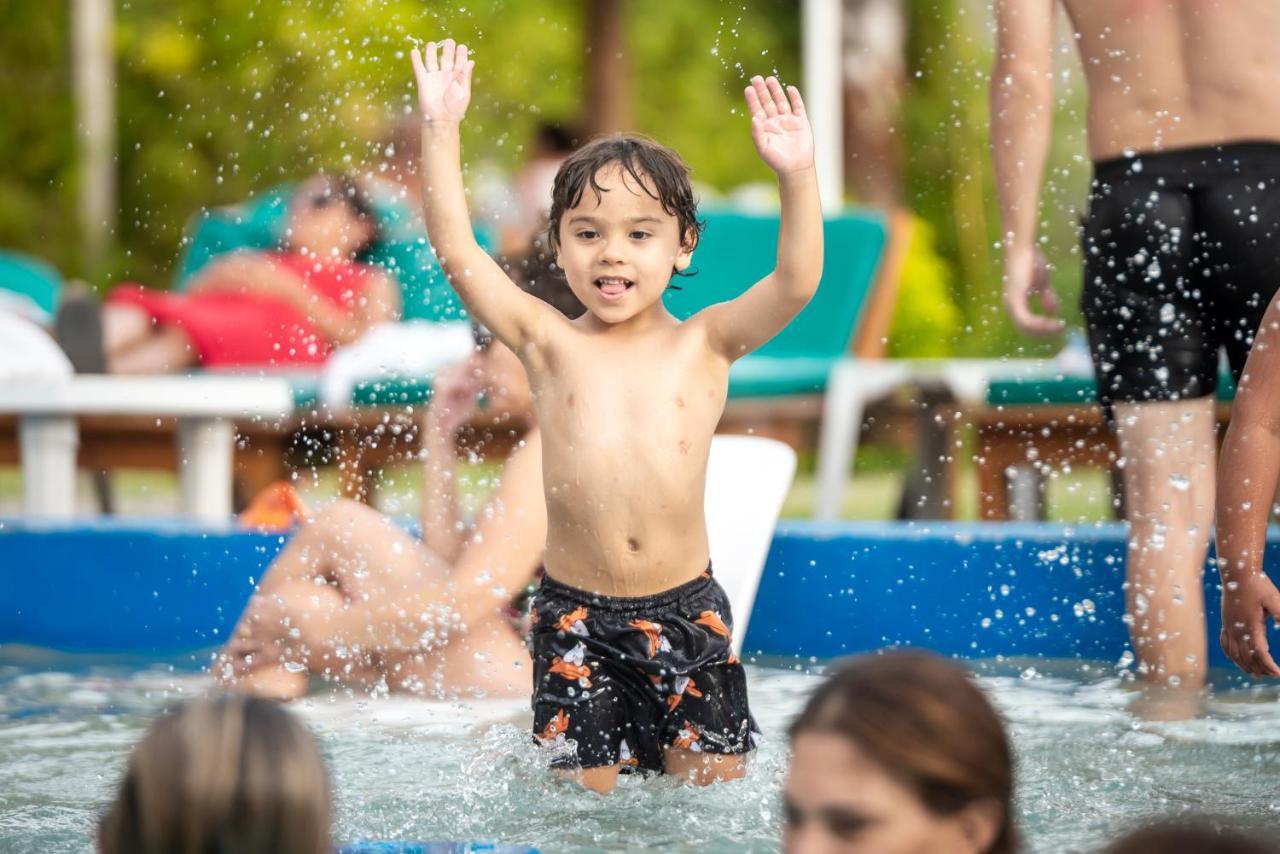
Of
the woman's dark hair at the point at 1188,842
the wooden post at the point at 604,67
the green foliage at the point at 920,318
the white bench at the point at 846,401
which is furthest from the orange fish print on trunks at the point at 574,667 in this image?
the wooden post at the point at 604,67

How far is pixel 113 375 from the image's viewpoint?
21.1ft

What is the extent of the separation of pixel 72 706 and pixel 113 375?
9.70 feet

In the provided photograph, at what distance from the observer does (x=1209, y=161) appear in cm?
323

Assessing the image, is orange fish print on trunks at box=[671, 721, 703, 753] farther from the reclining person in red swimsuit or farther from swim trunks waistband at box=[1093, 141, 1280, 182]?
the reclining person in red swimsuit

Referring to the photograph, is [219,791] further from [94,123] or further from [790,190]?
[94,123]

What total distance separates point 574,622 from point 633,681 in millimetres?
132

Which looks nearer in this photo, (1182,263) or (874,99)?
(1182,263)

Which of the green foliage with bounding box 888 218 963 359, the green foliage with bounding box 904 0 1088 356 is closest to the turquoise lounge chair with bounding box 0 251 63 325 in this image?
the green foliage with bounding box 888 218 963 359

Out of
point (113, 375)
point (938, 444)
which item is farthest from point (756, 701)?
point (113, 375)

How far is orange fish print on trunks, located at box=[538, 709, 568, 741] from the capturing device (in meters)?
2.86

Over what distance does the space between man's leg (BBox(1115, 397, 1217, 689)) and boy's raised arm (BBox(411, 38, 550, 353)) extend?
3.76 feet

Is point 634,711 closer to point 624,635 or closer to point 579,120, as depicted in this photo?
point 624,635

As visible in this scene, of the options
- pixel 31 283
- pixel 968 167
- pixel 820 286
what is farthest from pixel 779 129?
pixel 968 167

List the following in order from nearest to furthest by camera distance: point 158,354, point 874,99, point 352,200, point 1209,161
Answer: point 1209,161
point 158,354
point 352,200
point 874,99
